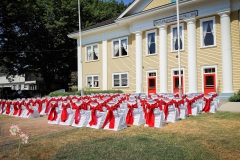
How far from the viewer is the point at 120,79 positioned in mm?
25953

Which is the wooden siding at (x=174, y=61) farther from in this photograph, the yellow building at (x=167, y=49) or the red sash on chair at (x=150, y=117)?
the red sash on chair at (x=150, y=117)

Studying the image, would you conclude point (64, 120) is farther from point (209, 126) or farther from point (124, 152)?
point (209, 126)

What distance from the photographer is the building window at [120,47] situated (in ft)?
84.4

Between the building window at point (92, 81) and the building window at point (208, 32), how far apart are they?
13511 mm

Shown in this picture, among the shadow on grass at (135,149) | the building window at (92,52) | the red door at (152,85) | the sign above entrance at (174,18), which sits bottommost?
the shadow on grass at (135,149)

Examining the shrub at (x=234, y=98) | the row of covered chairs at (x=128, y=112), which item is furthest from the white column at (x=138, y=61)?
the row of covered chairs at (x=128, y=112)

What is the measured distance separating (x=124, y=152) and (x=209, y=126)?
4167mm

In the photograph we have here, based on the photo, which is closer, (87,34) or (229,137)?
(229,137)

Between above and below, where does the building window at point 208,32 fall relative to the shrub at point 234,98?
above

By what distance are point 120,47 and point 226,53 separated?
11619mm

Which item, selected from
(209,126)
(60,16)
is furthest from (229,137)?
(60,16)

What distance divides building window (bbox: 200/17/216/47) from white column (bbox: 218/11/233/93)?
0.97 m

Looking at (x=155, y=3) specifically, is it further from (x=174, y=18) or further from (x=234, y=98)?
(x=234, y=98)

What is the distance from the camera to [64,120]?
33.3 feet
